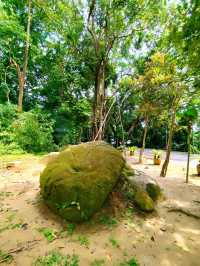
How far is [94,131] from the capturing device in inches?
417

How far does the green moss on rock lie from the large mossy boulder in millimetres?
601

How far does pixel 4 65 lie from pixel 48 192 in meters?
11.8

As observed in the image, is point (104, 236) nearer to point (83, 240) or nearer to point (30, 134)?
point (83, 240)

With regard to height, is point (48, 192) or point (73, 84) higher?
point (73, 84)

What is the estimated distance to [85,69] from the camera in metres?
13.0

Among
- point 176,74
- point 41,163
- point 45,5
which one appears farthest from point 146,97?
point 45,5

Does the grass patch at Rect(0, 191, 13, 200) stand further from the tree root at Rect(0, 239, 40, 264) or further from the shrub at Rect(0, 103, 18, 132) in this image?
the shrub at Rect(0, 103, 18, 132)

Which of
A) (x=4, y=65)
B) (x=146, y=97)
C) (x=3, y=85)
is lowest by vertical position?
(x=146, y=97)

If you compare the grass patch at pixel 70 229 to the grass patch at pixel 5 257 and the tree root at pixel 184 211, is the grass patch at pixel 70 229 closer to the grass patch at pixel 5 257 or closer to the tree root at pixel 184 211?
the grass patch at pixel 5 257

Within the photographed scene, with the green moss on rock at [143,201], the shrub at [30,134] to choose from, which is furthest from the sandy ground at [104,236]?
the shrub at [30,134]

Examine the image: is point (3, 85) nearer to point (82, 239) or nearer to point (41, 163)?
point (41, 163)

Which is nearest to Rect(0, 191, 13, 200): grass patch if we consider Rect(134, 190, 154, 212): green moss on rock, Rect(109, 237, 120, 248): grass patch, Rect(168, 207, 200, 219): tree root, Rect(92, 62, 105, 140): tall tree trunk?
Rect(109, 237, 120, 248): grass patch

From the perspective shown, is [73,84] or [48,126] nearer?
[48,126]

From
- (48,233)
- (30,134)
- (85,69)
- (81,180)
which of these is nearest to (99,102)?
(85,69)
